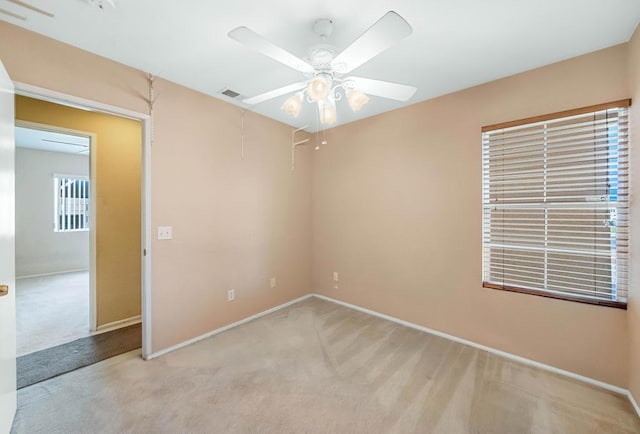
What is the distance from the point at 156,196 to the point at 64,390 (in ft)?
5.17

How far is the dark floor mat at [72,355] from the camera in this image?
2.10 meters

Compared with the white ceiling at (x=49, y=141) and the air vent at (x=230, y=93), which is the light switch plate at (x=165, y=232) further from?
the white ceiling at (x=49, y=141)

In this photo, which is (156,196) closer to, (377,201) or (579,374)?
(377,201)

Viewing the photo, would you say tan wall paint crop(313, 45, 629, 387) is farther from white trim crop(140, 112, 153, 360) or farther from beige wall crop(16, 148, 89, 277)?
beige wall crop(16, 148, 89, 277)

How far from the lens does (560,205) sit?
214 centimetres

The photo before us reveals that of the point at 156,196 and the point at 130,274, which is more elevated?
the point at 156,196

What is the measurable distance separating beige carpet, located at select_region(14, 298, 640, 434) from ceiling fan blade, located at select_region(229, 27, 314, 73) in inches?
86.1

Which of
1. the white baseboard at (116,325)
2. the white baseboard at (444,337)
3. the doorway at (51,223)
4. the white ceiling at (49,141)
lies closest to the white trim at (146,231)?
the white baseboard at (444,337)

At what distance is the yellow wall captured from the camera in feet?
9.48

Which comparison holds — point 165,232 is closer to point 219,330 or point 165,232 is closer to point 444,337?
point 219,330

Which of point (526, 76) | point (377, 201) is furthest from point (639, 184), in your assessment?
point (377, 201)

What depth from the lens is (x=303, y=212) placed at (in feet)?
12.9

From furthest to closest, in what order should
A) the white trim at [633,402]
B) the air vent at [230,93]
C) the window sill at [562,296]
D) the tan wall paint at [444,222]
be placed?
the air vent at [230,93] → the tan wall paint at [444,222] → the window sill at [562,296] → the white trim at [633,402]

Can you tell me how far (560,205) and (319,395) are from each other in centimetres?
242
